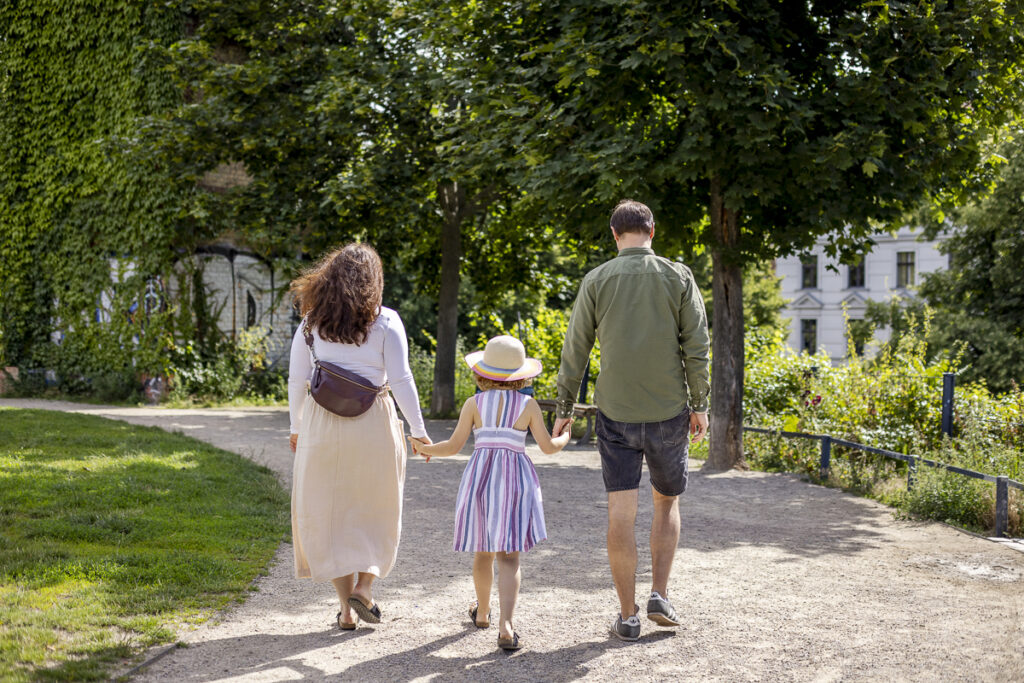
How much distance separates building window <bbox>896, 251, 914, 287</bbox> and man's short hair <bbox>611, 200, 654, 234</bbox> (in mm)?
45650

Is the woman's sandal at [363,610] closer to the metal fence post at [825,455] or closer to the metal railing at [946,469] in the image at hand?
the metal railing at [946,469]

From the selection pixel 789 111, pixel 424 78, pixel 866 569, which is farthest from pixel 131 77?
pixel 866 569

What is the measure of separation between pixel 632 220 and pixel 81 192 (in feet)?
58.8

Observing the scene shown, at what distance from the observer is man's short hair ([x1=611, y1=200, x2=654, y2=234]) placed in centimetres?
509

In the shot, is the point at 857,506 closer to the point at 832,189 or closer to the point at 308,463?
the point at 832,189

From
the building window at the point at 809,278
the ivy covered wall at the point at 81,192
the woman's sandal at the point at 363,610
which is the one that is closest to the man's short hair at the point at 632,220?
the woman's sandal at the point at 363,610

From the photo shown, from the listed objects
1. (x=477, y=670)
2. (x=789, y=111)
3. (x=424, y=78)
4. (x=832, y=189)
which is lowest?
(x=477, y=670)

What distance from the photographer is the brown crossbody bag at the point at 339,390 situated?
4910mm

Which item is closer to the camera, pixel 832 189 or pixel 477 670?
pixel 477 670

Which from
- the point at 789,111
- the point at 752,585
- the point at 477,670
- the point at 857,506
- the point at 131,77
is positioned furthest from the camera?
the point at 131,77

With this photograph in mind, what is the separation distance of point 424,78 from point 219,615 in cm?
1175

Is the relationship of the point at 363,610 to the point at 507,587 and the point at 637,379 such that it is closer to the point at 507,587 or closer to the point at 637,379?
the point at 507,587

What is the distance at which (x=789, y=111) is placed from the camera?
9.95 meters

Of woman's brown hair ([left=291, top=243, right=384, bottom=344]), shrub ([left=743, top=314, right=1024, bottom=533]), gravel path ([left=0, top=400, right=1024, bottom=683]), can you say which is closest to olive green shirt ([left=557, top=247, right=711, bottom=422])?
woman's brown hair ([left=291, top=243, right=384, bottom=344])
